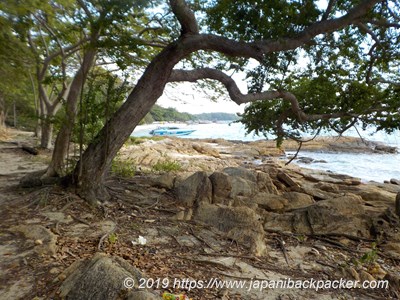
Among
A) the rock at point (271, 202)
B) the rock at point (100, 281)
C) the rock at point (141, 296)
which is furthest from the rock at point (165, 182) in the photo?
the rock at point (141, 296)

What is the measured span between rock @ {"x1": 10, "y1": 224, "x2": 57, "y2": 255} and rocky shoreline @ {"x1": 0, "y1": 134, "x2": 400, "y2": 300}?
1cm

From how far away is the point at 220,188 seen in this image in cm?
652

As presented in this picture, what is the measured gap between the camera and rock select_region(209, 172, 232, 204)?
637cm

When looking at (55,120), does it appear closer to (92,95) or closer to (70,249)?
(92,95)

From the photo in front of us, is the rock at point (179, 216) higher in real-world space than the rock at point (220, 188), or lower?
lower

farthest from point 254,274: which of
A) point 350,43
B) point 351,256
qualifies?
point 350,43

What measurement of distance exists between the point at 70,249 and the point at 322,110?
6615mm

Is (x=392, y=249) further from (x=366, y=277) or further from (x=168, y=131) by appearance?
(x=168, y=131)

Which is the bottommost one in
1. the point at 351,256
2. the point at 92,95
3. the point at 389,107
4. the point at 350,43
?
the point at 351,256

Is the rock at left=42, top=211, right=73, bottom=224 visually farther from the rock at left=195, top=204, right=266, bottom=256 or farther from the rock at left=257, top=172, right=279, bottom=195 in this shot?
the rock at left=257, top=172, right=279, bottom=195

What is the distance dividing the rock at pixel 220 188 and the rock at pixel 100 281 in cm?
368

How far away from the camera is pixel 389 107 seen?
6500 millimetres

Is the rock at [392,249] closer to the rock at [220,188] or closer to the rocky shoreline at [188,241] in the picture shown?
the rocky shoreline at [188,241]

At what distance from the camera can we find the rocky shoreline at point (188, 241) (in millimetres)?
A: 2936
